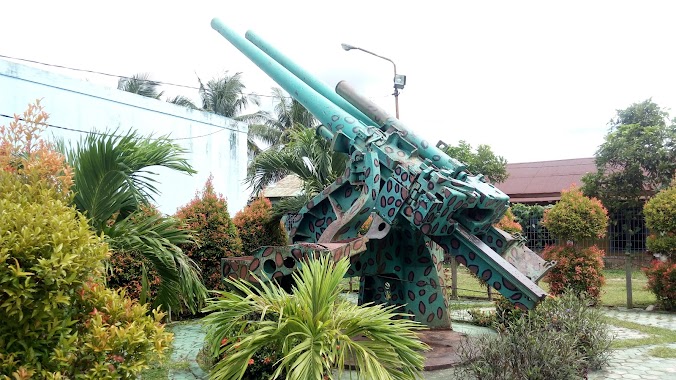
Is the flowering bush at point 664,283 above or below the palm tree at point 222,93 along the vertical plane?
below

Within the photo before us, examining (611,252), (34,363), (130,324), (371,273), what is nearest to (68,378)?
(34,363)

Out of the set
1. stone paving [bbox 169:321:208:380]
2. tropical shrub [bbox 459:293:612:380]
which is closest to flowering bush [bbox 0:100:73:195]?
stone paving [bbox 169:321:208:380]

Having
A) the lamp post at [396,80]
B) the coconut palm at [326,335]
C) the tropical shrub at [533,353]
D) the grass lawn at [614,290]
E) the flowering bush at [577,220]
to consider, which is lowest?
the grass lawn at [614,290]

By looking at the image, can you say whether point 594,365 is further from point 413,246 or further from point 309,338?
point 309,338

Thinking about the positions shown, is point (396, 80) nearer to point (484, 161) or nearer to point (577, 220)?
point (577, 220)

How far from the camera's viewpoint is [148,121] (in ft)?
43.7

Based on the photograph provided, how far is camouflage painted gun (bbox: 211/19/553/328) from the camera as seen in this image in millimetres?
6613

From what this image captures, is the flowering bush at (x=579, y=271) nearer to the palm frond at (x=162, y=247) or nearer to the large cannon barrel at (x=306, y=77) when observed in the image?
the large cannon barrel at (x=306, y=77)

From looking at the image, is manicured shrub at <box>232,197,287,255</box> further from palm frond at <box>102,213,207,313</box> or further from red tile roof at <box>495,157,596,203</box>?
red tile roof at <box>495,157,596,203</box>

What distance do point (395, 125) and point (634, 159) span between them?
1418 cm

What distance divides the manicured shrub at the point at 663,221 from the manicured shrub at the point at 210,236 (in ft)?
27.8

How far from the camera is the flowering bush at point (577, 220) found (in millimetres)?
Result: 11336

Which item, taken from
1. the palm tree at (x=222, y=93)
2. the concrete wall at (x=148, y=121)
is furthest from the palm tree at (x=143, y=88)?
the concrete wall at (x=148, y=121)

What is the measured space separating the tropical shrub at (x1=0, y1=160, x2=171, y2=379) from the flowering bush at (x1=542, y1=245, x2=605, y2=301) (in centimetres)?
946
